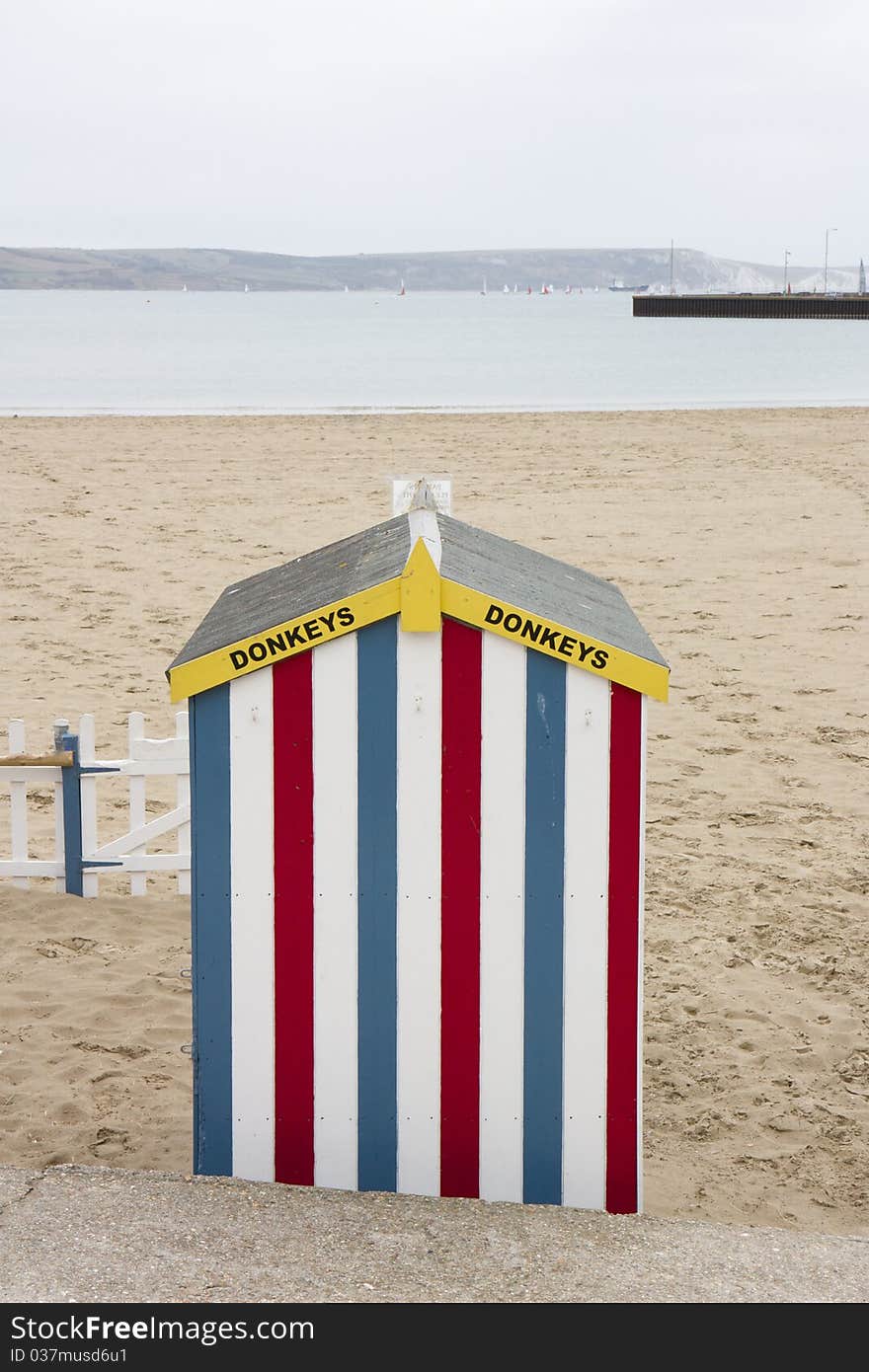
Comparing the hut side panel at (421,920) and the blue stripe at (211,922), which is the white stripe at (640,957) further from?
the blue stripe at (211,922)

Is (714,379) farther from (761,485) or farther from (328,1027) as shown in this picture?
(328,1027)

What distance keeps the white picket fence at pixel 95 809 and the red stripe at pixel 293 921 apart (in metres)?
2.77

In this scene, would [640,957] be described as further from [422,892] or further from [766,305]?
[766,305]

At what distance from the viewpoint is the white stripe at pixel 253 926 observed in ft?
12.3

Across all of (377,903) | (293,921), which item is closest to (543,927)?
(377,903)

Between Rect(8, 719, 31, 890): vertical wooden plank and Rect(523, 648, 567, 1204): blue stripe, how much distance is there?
3.30 meters

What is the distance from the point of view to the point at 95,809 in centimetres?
660

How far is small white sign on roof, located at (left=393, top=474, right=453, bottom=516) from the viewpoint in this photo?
488 centimetres

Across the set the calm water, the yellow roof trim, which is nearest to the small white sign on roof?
the yellow roof trim

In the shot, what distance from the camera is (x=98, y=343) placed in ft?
276

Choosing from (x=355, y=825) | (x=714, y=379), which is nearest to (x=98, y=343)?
(x=714, y=379)

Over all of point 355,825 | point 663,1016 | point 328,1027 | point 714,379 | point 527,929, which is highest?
point 714,379

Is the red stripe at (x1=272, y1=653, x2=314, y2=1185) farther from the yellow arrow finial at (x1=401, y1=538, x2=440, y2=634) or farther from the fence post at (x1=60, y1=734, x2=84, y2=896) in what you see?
the fence post at (x1=60, y1=734, x2=84, y2=896)
